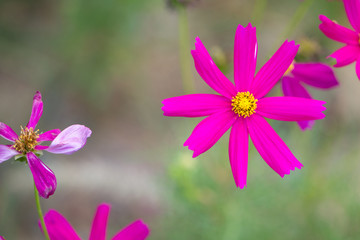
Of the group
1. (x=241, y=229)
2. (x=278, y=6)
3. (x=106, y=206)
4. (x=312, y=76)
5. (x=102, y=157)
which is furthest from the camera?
(x=278, y=6)

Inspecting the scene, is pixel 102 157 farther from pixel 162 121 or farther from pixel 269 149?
pixel 269 149

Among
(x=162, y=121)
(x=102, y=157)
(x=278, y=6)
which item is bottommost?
(x=102, y=157)

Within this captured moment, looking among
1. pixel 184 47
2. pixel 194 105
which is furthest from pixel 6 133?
pixel 184 47

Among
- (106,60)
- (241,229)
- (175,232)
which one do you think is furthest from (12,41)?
(241,229)

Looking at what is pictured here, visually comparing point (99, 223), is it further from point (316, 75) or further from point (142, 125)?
point (142, 125)

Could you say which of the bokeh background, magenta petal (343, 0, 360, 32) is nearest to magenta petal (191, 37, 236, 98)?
magenta petal (343, 0, 360, 32)

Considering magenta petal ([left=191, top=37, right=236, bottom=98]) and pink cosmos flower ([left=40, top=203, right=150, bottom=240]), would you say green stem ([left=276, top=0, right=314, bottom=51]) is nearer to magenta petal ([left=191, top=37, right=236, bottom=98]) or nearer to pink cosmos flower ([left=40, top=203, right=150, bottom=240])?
magenta petal ([left=191, top=37, right=236, bottom=98])

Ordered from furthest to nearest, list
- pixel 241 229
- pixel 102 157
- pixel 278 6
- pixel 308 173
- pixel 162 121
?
pixel 278 6 < pixel 162 121 < pixel 102 157 < pixel 308 173 < pixel 241 229
